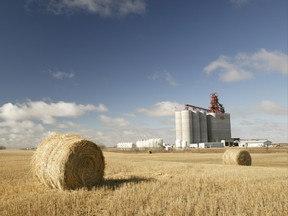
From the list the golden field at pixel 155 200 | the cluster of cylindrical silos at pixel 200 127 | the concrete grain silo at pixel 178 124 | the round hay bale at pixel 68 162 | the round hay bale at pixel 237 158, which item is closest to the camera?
the golden field at pixel 155 200

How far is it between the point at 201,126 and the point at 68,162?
8892 centimetres

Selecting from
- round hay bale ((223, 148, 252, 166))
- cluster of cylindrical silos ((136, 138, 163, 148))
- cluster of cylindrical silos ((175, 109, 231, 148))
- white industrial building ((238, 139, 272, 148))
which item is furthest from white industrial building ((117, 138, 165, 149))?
round hay bale ((223, 148, 252, 166))

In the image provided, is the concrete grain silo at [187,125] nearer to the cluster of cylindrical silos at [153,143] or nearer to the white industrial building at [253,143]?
the white industrial building at [253,143]

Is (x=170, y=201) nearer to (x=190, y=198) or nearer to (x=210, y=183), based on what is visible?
(x=190, y=198)

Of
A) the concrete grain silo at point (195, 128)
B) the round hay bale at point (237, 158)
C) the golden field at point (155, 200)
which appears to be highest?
the concrete grain silo at point (195, 128)

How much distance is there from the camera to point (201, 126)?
325ft

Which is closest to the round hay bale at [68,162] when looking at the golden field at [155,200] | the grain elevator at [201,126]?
the golden field at [155,200]

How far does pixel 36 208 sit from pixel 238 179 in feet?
28.2

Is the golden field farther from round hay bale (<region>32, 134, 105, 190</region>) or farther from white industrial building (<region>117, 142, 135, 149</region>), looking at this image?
white industrial building (<region>117, 142, 135, 149</region>)

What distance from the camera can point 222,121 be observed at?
101625 millimetres

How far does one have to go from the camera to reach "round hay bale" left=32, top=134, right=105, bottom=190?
1195cm

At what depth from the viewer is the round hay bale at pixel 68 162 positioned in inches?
471

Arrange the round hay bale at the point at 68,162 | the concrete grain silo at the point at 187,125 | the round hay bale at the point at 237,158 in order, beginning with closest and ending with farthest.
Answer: the round hay bale at the point at 68,162, the round hay bale at the point at 237,158, the concrete grain silo at the point at 187,125

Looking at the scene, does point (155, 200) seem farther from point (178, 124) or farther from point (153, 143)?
point (153, 143)
